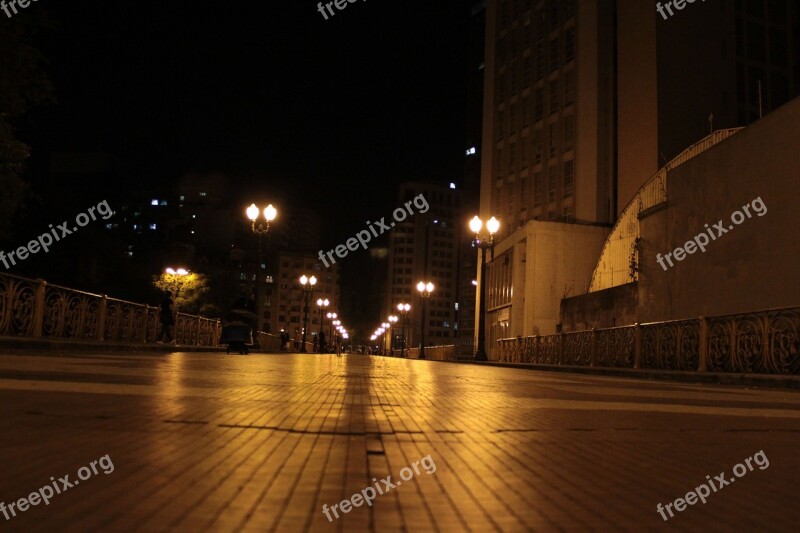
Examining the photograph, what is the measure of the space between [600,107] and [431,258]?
13857 centimetres

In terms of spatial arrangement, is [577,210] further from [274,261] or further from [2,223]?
[274,261]

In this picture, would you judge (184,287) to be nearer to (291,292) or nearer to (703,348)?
(703,348)

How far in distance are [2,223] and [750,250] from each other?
22727mm

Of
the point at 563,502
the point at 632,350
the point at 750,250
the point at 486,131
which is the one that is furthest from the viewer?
the point at 486,131

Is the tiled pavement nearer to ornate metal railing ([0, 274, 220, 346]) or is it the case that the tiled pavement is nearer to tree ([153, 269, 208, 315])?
ornate metal railing ([0, 274, 220, 346])

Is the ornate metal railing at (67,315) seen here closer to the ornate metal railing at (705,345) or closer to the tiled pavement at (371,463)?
the tiled pavement at (371,463)

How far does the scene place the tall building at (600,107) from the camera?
137 ft

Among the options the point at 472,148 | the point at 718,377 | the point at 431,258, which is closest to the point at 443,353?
the point at 718,377

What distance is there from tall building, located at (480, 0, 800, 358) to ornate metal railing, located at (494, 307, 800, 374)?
1915 centimetres

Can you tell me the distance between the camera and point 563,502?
1980mm

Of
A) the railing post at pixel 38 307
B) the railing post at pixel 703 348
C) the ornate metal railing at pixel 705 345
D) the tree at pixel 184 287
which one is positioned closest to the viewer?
the ornate metal railing at pixel 705 345

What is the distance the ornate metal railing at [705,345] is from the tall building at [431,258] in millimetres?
146510

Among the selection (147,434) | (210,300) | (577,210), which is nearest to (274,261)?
(210,300)

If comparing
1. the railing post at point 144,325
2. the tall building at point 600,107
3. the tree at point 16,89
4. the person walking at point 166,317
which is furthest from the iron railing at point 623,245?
the tree at point 16,89
